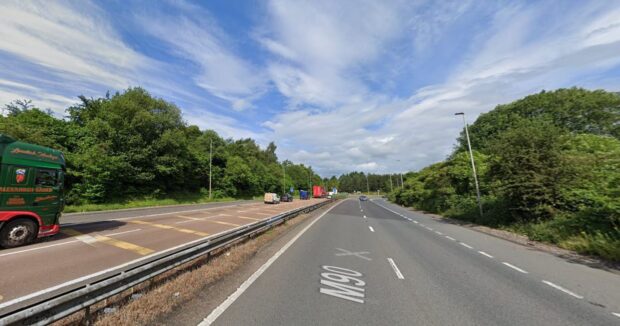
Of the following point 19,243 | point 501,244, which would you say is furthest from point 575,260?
point 19,243

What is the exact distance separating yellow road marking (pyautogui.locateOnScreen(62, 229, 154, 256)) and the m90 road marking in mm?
5664

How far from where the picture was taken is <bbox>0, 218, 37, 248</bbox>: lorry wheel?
8.60 metres

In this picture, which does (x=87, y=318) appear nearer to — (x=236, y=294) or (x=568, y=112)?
(x=236, y=294)

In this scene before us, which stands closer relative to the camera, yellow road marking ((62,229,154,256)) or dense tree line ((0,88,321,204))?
yellow road marking ((62,229,154,256))

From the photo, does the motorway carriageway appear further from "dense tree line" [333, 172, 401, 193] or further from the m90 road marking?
"dense tree line" [333, 172, 401, 193]

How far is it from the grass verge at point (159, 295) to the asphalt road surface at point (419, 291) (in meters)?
0.76

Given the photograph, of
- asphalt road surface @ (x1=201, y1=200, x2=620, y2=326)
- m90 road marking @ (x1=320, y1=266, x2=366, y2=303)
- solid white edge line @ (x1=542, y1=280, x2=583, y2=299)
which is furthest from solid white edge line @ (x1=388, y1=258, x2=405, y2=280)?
solid white edge line @ (x1=542, y1=280, x2=583, y2=299)

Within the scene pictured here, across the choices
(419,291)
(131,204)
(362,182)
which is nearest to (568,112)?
(419,291)

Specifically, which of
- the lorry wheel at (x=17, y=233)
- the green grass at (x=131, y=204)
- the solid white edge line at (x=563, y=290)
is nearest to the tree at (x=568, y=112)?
the solid white edge line at (x=563, y=290)

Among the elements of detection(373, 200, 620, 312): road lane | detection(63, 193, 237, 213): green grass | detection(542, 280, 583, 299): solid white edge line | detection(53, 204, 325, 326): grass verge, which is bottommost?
detection(373, 200, 620, 312): road lane

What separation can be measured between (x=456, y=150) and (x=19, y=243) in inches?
1874

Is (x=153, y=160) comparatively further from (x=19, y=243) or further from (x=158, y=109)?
(x=19, y=243)

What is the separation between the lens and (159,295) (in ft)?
15.4

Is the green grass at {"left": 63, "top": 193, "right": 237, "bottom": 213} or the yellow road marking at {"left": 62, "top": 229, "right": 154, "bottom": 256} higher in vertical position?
the green grass at {"left": 63, "top": 193, "right": 237, "bottom": 213}
